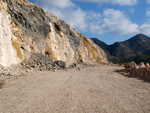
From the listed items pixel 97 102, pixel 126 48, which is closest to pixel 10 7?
pixel 97 102

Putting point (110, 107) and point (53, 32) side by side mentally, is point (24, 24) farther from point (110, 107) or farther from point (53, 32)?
point (110, 107)

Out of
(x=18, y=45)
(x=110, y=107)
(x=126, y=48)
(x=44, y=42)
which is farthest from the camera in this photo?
(x=126, y=48)

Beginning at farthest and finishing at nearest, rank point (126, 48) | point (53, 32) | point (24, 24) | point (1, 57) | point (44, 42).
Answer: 1. point (126, 48)
2. point (53, 32)
3. point (44, 42)
4. point (24, 24)
5. point (1, 57)

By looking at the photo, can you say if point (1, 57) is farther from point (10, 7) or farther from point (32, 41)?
point (10, 7)

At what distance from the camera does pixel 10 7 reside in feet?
30.3

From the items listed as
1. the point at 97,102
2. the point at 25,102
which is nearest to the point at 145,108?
the point at 97,102

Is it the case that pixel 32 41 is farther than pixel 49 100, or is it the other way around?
pixel 32 41

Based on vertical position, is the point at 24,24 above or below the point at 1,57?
above

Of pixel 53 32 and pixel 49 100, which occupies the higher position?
pixel 53 32

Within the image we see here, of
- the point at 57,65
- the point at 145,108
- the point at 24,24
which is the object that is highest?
the point at 24,24

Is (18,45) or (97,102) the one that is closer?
(97,102)

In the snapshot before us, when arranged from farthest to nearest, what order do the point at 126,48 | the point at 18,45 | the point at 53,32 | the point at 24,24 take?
the point at 126,48, the point at 53,32, the point at 24,24, the point at 18,45

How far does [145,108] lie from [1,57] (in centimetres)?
776

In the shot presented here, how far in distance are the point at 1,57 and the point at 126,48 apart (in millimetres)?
94558
